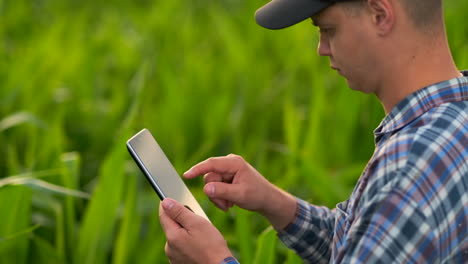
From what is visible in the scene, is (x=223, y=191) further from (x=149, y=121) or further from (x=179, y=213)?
(x=149, y=121)

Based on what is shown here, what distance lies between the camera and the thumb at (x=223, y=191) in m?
1.13

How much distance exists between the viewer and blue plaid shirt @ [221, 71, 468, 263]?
0.90 meters

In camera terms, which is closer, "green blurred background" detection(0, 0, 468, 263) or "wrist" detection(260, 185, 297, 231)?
"wrist" detection(260, 185, 297, 231)

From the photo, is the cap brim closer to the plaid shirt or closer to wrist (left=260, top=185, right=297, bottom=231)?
the plaid shirt

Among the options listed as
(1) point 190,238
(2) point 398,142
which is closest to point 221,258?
(1) point 190,238

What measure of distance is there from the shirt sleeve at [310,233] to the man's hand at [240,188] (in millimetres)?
23

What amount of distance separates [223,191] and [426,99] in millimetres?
322

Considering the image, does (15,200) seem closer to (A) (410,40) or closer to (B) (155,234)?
(B) (155,234)

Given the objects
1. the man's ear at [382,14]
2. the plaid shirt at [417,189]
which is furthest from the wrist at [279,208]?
the man's ear at [382,14]

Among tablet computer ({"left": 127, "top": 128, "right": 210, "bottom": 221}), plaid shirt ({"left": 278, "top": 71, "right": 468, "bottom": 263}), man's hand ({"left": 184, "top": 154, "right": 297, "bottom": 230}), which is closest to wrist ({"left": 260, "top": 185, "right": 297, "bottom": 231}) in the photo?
man's hand ({"left": 184, "top": 154, "right": 297, "bottom": 230})

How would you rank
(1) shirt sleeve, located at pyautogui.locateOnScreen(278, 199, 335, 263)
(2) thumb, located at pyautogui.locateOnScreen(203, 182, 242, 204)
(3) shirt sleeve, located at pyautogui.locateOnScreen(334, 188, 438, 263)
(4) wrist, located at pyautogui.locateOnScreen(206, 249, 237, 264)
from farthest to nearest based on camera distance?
(1) shirt sleeve, located at pyautogui.locateOnScreen(278, 199, 335, 263) → (2) thumb, located at pyautogui.locateOnScreen(203, 182, 242, 204) → (4) wrist, located at pyautogui.locateOnScreen(206, 249, 237, 264) → (3) shirt sleeve, located at pyautogui.locateOnScreen(334, 188, 438, 263)

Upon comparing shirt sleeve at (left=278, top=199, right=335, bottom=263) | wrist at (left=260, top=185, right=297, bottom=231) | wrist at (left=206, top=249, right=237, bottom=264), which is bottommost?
shirt sleeve at (left=278, top=199, right=335, bottom=263)

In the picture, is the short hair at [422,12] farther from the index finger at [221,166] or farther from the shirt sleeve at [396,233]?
the index finger at [221,166]

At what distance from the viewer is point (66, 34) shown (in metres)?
3.37
